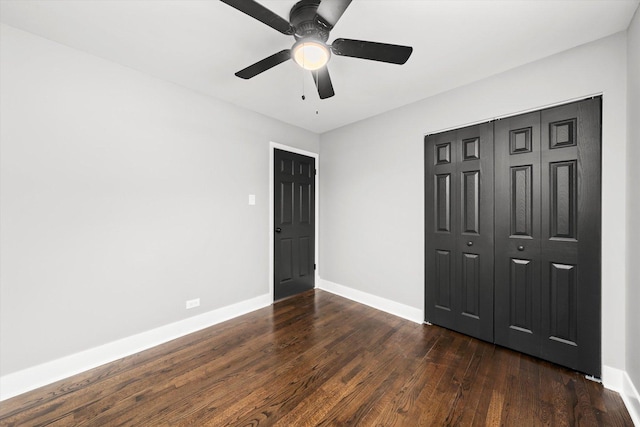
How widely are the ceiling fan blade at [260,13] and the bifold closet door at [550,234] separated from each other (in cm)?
209

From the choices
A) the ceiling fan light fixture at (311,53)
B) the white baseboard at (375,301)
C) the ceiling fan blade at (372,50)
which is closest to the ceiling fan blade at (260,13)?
the ceiling fan light fixture at (311,53)

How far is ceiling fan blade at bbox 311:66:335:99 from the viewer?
1835 millimetres

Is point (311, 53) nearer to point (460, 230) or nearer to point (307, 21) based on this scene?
point (307, 21)

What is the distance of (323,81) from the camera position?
192 cm

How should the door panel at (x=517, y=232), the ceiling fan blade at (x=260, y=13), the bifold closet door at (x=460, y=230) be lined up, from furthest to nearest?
the bifold closet door at (x=460, y=230)
the door panel at (x=517, y=232)
the ceiling fan blade at (x=260, y=13)

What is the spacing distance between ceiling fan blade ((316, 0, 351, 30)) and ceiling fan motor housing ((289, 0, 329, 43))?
0.04 metres

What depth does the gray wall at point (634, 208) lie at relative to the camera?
158 cm

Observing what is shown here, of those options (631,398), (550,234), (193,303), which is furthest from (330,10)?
(631,398)

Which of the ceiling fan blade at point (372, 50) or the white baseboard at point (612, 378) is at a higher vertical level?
the ceiling fan blade at point (372, 50)

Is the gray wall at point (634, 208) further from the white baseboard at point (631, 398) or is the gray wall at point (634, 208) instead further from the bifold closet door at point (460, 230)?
the bifold closet door at point (460, 230)

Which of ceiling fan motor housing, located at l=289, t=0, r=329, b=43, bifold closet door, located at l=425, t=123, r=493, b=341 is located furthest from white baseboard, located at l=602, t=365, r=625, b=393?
ceiling fan motor housing, located at l=289, t=0, r=329, b=43

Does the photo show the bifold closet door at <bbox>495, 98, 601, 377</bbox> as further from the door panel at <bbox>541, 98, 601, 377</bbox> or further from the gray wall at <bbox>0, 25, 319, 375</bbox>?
the gray wall at <bbox>0, 25, 319, 375</bbox>

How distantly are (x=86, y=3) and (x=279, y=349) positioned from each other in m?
2.94

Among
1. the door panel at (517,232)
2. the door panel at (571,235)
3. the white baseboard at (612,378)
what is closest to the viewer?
the white baseboard at (612,378)
